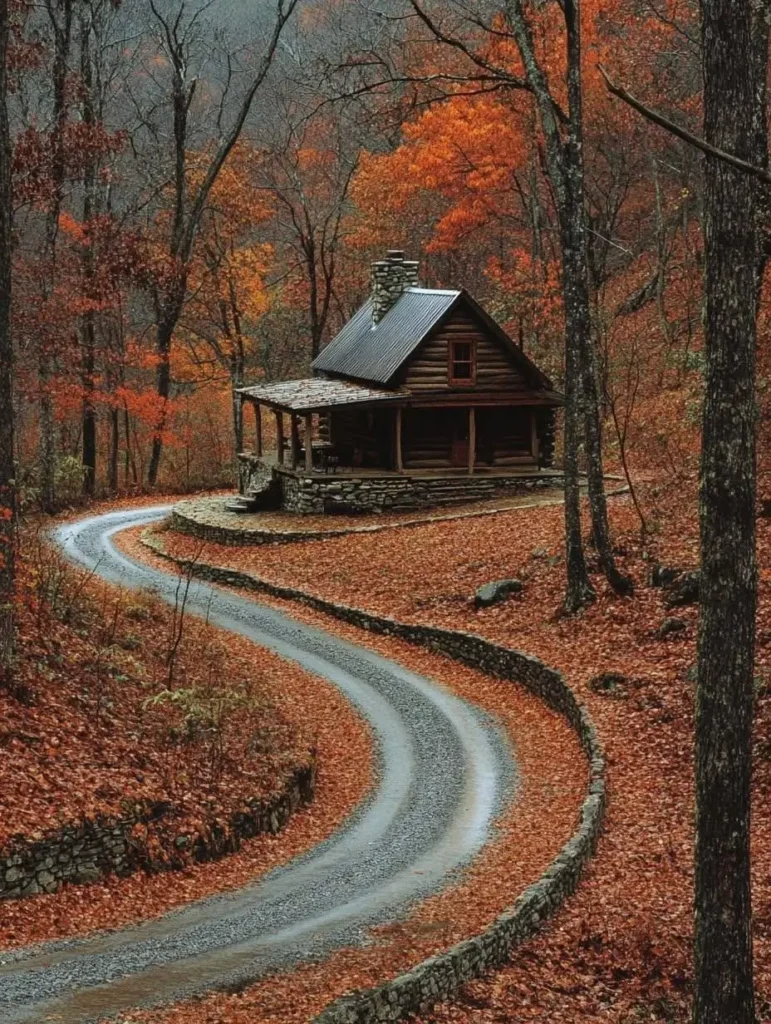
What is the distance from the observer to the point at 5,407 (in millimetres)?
14445

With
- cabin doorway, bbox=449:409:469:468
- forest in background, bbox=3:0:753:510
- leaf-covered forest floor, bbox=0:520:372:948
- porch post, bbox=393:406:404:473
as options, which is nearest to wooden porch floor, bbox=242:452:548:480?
porch post, bbox=393:406:404:473

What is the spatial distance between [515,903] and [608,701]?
7559 millimetres

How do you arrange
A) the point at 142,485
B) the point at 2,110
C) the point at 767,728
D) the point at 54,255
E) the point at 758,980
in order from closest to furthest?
the point at 758,980 → the point at 2,110 → the point at 767,728 → the point at 54,255 → the point at 142,485

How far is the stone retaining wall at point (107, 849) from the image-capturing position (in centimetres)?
1152

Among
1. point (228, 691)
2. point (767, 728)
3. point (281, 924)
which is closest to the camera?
point (281, 924)

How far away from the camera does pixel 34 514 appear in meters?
36.5

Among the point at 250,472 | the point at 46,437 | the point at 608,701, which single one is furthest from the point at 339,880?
the point at 250,472

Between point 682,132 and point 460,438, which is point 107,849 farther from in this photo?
point 460,438

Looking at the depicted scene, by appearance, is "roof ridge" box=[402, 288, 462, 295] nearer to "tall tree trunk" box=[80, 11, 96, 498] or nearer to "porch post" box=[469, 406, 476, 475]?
"porch post" box=[469, 406, 476, 475]

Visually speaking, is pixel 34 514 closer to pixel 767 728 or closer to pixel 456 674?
pixel 456 674

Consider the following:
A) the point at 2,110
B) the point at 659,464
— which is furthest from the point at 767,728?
the point at 659,464

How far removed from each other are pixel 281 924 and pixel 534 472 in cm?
2612

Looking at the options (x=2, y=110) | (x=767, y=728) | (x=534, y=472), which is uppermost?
(x=2, y=110)

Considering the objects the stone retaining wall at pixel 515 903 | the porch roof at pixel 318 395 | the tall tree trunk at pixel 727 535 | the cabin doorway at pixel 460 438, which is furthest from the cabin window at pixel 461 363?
the tall tree trunk at pixel 727 535
